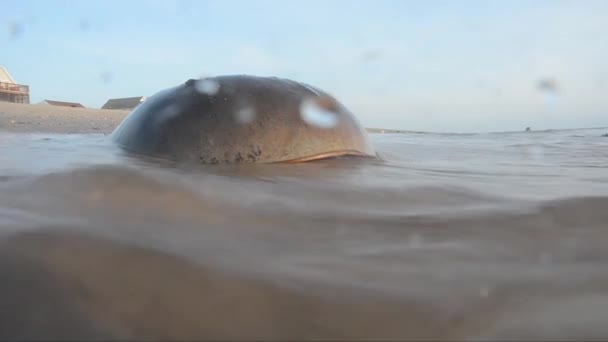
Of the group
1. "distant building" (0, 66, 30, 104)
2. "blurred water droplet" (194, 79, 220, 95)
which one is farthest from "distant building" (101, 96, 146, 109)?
"blurred water droplet" (194, 79, 220, 95)

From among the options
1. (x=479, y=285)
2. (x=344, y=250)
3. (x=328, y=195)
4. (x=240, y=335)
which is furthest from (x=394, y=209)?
(x=240, y=335)

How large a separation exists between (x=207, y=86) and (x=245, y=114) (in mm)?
323

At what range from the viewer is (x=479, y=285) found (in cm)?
97

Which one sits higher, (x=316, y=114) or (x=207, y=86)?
(x=207, y=86)

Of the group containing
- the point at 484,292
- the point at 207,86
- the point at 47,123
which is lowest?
the point at 484,292

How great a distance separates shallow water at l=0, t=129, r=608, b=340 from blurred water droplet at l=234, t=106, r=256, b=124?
92cm

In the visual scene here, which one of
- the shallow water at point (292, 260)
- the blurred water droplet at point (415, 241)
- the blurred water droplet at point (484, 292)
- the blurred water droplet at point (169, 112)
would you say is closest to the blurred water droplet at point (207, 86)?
the blurred water droplet at point (169, 112)

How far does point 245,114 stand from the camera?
283 cm

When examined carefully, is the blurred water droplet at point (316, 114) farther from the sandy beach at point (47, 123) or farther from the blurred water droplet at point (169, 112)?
the sandy beach at point (47, 123)

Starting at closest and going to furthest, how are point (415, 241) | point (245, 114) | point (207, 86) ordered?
1. point (415, 241)
2. point (245, 114)
3. point (207, 86)

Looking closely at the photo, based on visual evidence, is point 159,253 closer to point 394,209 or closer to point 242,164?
point 394,209

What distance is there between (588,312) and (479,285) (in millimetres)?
179

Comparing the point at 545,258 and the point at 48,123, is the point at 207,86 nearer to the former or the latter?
the point at 545,258

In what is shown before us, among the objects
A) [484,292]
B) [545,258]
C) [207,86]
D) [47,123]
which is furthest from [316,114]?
[47,123]
